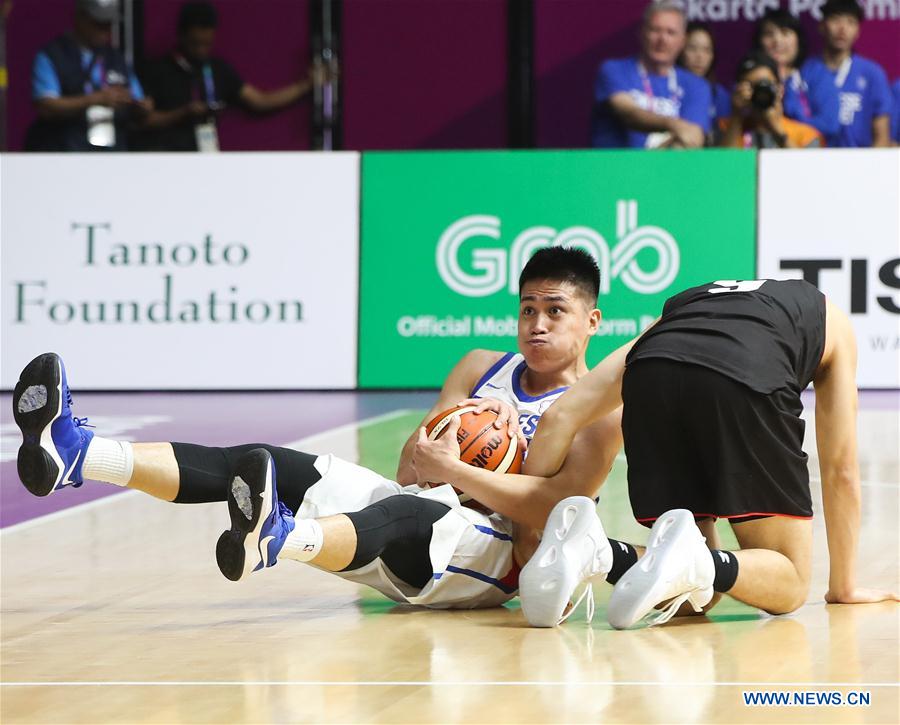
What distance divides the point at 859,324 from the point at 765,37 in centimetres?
275

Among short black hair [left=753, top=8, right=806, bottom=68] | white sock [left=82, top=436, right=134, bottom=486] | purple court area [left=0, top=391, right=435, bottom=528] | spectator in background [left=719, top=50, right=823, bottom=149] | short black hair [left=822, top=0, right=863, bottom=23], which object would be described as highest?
short black hair [left=822, top=0, right=863, bottom=23]

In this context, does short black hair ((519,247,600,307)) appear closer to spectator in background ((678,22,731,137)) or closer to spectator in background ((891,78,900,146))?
spectator in background ((678,22,731,137))

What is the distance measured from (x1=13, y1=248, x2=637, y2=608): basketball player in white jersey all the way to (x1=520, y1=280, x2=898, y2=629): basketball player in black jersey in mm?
228

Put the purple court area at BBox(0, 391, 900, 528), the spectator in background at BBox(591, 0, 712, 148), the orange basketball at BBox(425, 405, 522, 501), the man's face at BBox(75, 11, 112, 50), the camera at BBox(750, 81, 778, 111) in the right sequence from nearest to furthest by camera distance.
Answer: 1. the orange basketball at BBox(425, 405, 522, 501)
2. the purple court area at BBox(0, 391, 900, 528)
3. the camera at BBox(750, 81, 778, 111)
4. the spectator in background at BBox(591, 0, 712, 148)
5. the man's face at BBox(75, 11, 112, 50)

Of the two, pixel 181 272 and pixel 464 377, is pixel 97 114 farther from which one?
pixel 464 377

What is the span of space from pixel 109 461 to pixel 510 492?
1159 mm

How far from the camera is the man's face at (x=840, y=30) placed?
12.8 metres

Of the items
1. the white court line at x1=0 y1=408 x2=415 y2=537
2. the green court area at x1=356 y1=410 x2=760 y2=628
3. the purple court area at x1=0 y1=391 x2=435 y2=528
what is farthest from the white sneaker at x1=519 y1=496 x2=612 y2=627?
the purple court area at x1=0 y1=391 x2=435 y2=528

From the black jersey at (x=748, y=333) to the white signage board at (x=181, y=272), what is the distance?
716 centimetres

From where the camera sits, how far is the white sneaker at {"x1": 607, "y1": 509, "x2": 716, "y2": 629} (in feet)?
12.9

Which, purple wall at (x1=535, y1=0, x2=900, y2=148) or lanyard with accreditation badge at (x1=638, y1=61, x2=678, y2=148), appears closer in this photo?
lanyard with accreditation badge at (x1=638, y1=61, x2=678, y2=148)

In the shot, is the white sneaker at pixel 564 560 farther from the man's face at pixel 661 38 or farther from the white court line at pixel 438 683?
the man's face at pixel 661 38

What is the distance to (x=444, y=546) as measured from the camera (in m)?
4.41

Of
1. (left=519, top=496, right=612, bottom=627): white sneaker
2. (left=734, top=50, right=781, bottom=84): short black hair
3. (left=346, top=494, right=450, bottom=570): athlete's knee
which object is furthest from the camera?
(left=734, top=50, right=781, bottom=84): short black hair
